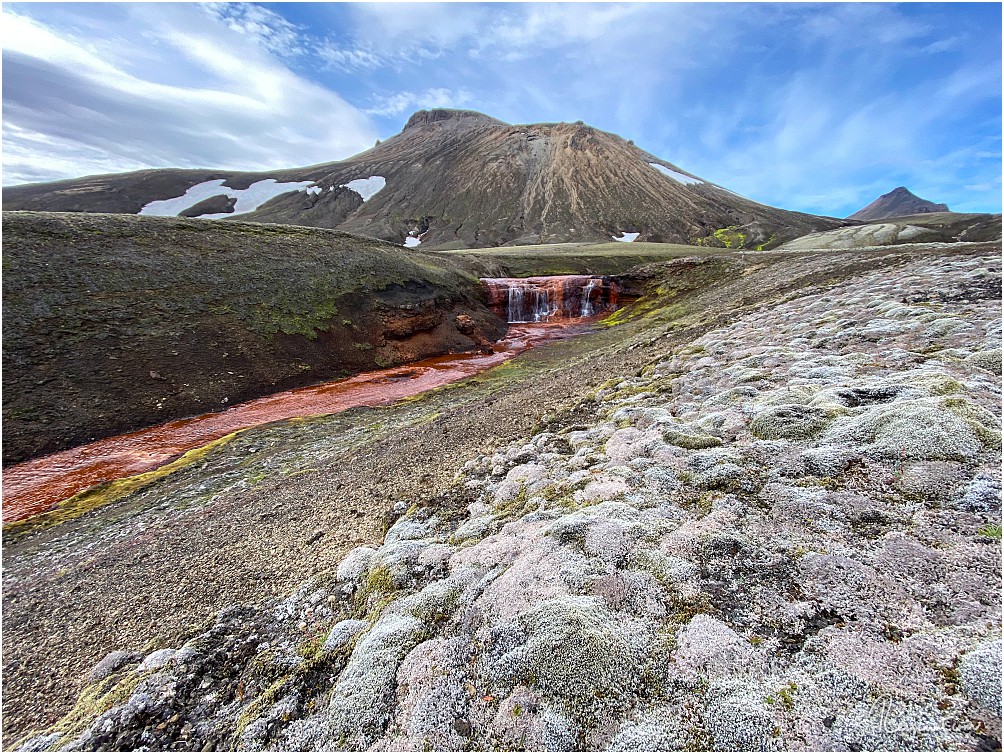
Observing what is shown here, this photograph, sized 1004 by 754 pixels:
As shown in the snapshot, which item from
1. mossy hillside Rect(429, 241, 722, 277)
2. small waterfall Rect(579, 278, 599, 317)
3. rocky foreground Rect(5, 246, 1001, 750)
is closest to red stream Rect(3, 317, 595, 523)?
rocky foreground Rect(5, 246, 1001, 750)

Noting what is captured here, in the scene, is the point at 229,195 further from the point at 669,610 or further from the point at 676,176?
the point at 669,610

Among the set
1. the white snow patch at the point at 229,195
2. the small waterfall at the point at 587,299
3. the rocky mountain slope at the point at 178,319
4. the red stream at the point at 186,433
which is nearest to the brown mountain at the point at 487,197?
the white snow patch at the point at 229,195

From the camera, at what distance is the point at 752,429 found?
271 inches

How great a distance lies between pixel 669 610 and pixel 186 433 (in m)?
20.3

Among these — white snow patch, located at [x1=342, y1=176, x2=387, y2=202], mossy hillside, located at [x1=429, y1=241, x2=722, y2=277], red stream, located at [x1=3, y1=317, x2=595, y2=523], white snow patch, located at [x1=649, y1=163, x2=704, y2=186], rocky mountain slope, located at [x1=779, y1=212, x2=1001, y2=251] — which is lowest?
red stream, located at [x1=3, y1=317, x2=595, y2=523]

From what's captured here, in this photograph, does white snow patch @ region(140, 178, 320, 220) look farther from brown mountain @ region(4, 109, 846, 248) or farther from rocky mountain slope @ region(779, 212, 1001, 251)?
rocky mountain slope @ region(779, 212, 1001, 251)

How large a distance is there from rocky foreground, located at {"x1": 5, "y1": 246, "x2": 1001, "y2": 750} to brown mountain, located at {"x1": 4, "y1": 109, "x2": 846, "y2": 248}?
13211 centimetres

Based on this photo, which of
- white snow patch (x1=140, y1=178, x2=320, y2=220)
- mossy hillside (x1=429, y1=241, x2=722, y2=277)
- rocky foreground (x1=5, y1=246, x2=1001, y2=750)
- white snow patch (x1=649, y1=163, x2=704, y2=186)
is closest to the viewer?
rocky foreground (x1=5, y1=246, x2=1001, y2=750)

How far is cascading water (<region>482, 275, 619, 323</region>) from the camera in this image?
4703cm

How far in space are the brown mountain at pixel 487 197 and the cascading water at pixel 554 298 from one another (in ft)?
288

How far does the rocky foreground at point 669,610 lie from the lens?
3025mm

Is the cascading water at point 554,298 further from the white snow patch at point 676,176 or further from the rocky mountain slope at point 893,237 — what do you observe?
the white snow patch at point 676,176

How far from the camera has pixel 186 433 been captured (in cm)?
1764

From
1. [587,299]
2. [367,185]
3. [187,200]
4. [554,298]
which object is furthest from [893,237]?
[187,200]
